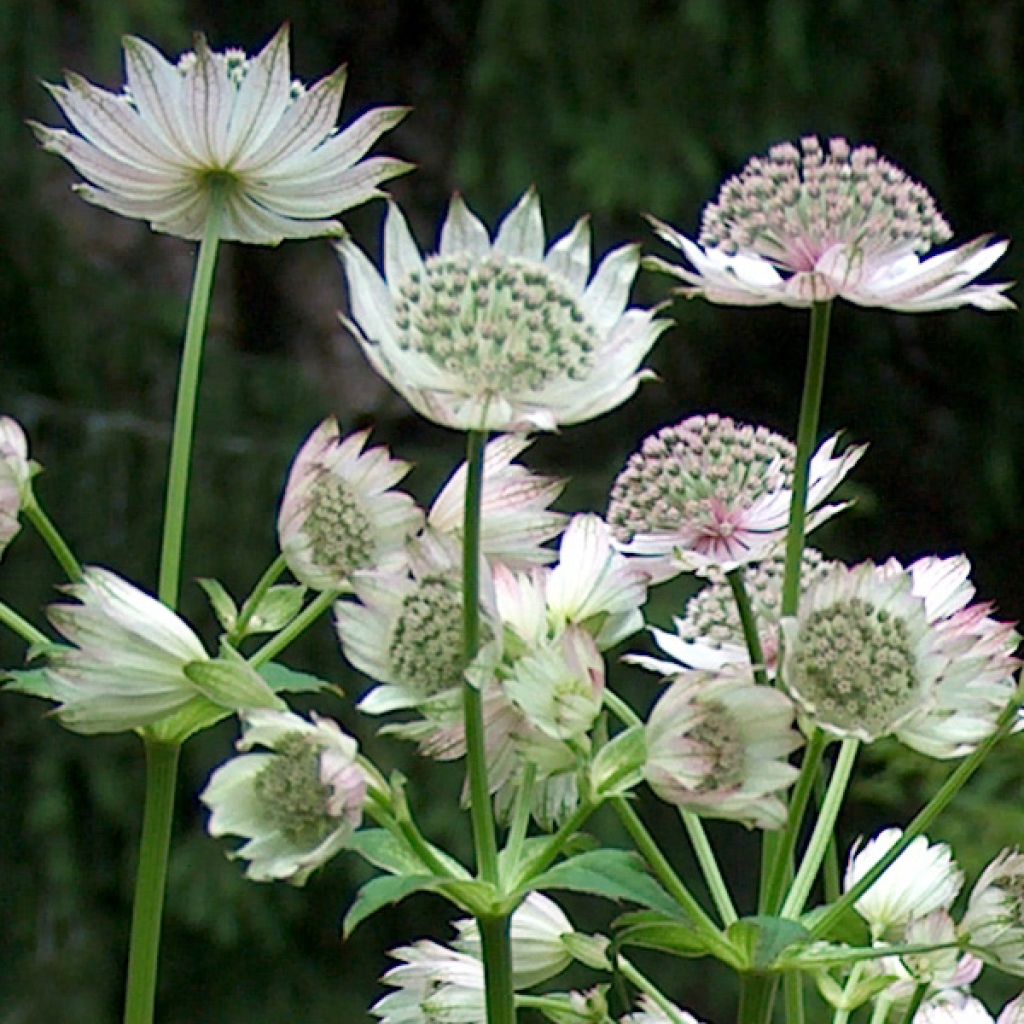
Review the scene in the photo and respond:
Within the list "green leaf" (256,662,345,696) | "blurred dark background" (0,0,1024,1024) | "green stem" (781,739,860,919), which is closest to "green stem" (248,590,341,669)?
"green leaf" (256,662,345,696)

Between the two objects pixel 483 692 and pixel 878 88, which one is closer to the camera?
pixel 483 692

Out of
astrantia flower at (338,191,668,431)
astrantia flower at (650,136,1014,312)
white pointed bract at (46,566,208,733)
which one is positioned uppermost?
astrantia flower at (650,136,1014,312)

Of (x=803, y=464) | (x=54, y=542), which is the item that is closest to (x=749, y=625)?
(x=803, y=464)

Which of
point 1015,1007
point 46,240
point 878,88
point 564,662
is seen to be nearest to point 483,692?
point 564,662

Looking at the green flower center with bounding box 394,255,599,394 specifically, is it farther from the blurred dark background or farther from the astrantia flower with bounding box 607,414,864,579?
the blurred dark background

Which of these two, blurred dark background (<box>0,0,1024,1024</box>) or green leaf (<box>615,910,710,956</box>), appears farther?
blurred dark background (<box>0,0,1024,1024</box>)

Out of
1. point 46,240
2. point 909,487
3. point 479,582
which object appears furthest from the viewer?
point 909,487

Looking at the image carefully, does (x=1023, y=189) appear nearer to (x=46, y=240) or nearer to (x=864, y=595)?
(x=46, y=240)
